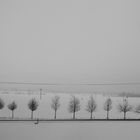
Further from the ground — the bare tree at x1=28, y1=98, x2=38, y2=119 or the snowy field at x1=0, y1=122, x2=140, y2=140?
the bare tree at x1=28, y1=98, x2=38, y2=119

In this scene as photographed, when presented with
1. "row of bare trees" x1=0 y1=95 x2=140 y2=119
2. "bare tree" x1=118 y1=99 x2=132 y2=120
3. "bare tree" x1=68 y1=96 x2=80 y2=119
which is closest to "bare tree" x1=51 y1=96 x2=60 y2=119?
"row of bare trees" x1=0 y1=95 x2=140 y2=119

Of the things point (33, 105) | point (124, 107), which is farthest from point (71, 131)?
point (124, 107)

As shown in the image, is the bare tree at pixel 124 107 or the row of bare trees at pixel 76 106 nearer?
the row of bare trees at pixel 76 106

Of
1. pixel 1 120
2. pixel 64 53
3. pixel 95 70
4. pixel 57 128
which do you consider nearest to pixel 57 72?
pixel 64 53

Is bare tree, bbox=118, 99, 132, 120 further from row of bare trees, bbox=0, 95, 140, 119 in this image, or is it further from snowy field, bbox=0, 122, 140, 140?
snowy field, bbox=0, 122, 140, 140

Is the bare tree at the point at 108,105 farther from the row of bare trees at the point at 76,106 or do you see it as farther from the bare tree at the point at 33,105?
the bare tree at the point at 33,105

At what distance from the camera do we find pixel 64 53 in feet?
8.20

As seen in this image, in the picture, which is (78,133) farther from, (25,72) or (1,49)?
(1,49)

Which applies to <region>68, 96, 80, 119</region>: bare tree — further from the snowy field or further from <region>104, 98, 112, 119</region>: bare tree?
<region>104, 98, 112, 119</region>: bare tree

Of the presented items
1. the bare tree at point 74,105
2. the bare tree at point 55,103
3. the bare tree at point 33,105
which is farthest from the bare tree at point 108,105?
the bare tree at point 33,105

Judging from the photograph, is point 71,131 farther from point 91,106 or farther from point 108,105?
point 108,105

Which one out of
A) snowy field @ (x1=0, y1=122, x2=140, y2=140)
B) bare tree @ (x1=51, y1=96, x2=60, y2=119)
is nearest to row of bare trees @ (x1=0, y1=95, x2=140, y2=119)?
bare tree @ (x1=51, y1=96, x2=60, y2=119)

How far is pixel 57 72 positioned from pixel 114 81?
29.4 inches

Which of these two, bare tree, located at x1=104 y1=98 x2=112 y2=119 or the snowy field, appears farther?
bare tree, located at x1=104 y1=98 x2=112 y2=119
